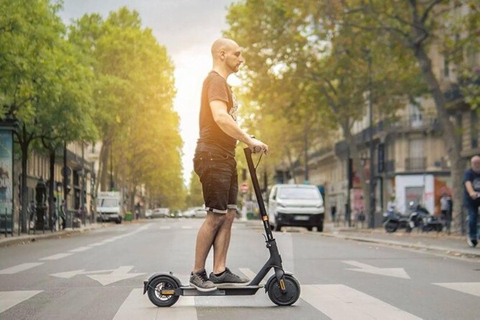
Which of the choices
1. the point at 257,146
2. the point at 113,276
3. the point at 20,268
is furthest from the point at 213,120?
the point at 20,268

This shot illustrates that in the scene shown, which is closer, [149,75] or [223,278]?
[223,278]

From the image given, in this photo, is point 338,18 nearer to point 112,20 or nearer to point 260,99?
point 260,99

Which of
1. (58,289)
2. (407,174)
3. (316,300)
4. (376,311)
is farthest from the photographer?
(407,174)

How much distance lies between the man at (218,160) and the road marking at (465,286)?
2658 mm

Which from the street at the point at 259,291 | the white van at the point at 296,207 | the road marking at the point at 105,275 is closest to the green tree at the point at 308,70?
the white van at the point at 296,207

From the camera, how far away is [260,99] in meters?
43.8

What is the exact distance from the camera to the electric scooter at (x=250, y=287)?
711 cm

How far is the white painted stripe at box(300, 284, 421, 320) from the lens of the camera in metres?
6.87

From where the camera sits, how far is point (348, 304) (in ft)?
25.0

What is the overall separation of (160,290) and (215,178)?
3.23 ft

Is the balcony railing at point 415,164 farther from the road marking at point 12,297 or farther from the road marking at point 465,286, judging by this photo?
the road marking at point 12,297

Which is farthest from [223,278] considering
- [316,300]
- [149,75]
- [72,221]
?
[149,75]

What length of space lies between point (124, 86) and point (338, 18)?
2475 centimetres

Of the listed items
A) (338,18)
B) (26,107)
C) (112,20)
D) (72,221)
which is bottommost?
(72,221)
